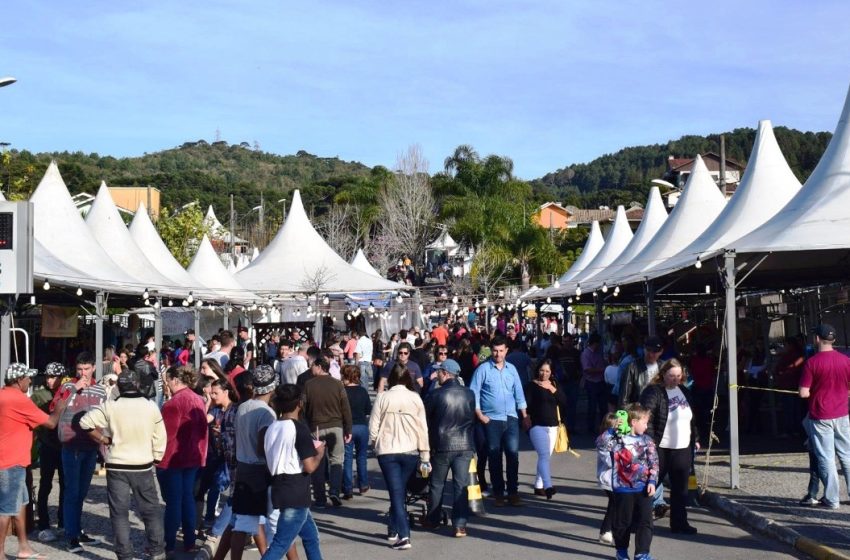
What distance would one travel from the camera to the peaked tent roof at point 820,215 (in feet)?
40.9

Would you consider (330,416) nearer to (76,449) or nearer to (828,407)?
(76,449)

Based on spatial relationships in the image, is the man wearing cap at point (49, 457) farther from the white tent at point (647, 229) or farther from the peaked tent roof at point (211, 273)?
the white tent at point (647, 229)

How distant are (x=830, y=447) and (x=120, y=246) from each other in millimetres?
18039

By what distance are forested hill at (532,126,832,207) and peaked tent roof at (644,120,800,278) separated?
6528 cm

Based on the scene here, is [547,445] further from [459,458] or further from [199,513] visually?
[199,513]

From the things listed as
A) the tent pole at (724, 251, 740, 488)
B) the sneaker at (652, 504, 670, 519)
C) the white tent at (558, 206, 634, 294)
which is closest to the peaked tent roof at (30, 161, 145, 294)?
the tent pole at (724, 251, 740, 488)

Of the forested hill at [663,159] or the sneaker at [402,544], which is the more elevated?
the forested hill at [663,159]

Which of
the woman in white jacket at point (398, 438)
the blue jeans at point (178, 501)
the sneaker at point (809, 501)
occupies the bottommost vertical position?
the sneaker at point (809, 501)

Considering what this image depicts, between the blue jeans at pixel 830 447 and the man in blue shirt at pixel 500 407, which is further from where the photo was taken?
the man in blue shirt at pixel 500 407

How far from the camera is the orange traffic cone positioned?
35.3 feet

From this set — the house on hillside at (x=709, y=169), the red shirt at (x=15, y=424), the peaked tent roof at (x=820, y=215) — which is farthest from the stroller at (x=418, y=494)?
the house on hillside at (x=709, y=169)

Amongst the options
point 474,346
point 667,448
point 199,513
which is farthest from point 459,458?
point 474,346

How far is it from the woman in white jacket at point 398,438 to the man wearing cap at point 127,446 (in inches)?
86.7

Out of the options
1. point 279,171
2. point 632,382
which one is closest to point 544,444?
point 632,382
